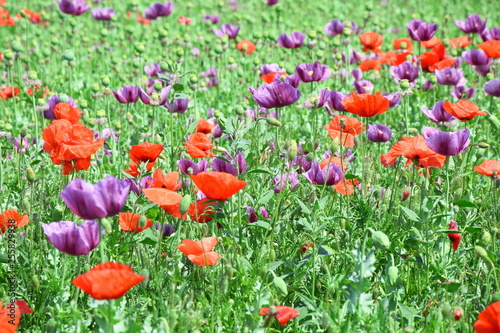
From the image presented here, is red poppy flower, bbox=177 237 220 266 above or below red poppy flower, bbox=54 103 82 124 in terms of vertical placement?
below

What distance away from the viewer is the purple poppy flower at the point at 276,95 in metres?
2.80

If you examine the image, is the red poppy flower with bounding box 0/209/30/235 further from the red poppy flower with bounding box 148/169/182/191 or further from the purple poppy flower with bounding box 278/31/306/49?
the purple poppy flower with bounding box 278/31/306/49

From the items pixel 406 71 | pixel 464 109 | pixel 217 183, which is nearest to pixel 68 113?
pixel 217 183

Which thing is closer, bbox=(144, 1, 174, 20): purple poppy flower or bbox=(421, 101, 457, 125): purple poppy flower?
bbox=(421, 101, 457, 125): purple poppy flower

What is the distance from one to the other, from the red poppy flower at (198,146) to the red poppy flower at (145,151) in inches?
5.5

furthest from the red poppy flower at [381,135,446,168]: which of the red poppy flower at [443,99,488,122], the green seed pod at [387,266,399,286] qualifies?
the green seed pod at [387,266,399,286]

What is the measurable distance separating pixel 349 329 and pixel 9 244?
4.01ft

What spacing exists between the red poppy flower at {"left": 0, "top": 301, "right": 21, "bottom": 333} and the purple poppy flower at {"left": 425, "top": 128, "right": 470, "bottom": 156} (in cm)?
155

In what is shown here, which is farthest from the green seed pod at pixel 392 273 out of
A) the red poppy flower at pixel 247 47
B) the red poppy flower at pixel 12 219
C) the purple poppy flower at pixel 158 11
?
the purple poppy flower at pixel 158 11

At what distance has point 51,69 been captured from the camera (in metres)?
5.91

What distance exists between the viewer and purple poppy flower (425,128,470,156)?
99.3 inches

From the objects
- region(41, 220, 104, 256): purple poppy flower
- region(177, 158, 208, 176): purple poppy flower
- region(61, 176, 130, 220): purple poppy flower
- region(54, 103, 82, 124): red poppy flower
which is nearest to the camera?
region(61, 176, 130, 220): purple poppy flower

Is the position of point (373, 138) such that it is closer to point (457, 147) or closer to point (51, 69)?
point (457, 147)

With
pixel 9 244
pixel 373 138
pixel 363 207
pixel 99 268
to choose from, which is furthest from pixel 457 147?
pixel 9 244
